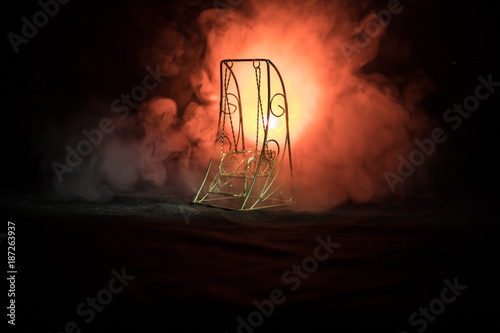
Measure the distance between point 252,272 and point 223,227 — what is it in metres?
1.06

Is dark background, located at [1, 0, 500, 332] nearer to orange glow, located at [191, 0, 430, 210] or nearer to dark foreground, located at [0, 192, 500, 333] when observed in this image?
dark foreground, located at [0, 192, 500, 333]

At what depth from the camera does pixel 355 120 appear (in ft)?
18.7

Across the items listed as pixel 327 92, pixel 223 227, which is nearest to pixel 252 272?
pixel 223 227

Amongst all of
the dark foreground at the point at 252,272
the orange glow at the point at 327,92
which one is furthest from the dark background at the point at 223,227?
the orange glow at the point at 327,92

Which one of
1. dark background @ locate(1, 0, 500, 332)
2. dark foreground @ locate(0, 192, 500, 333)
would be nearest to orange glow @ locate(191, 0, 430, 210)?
dark background @ locate(1, 0, 500, 332)

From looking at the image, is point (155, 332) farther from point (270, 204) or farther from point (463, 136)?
point (463, 136)

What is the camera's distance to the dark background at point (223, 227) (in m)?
2.47

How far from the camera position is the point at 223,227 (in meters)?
4.00

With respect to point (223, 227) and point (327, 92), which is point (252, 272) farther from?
point (327, 92)

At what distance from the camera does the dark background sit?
8.10ft

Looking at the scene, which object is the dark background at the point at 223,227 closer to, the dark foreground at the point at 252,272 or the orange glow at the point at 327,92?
the dark foreground at the point at 252,272

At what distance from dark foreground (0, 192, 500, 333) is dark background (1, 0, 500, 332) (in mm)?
12

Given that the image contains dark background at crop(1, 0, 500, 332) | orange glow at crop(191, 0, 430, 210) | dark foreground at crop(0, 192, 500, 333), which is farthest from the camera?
orange glow at crop(191, 0, 430, 210)

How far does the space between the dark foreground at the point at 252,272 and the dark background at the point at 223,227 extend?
0.01 metres
